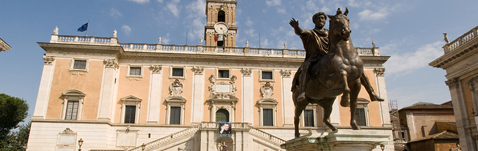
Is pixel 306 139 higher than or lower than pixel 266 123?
lower

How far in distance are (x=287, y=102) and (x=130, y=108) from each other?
12.9 m

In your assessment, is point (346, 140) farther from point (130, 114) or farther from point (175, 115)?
point (130, 114)

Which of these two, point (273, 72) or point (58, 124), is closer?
point (58, 124)

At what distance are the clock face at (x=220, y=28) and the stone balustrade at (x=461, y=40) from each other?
19893 mm

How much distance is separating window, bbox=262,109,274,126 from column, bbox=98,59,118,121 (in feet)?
39.9

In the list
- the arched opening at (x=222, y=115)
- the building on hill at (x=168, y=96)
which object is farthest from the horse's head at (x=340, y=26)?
the arched opening at (x=222, y=115)

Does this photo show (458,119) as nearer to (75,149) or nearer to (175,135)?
(175,135)

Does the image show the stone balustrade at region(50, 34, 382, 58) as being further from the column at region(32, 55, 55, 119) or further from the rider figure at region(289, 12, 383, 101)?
the rider figure at region(289, 12, 383, 101)

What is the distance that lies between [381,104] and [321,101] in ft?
82.7

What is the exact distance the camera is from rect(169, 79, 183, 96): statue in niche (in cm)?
2802

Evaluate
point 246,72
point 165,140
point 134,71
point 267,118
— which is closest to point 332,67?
point 165,140

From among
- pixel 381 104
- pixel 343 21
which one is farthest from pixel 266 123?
pixel 343 21

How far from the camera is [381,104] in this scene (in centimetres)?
2956

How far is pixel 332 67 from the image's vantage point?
5.70 metres
